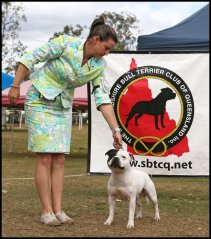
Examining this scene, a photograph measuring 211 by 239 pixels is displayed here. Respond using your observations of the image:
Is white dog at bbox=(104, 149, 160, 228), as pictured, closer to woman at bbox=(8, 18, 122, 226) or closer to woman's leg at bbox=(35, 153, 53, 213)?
woman at bbox=(8, 18, 122, 226)

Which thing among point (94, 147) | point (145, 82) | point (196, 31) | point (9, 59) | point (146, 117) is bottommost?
point (94, 147)

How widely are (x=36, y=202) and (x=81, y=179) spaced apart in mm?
2665

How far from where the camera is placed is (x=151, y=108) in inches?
241

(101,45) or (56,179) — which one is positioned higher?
(101,45)

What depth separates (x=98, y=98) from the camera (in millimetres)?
4668

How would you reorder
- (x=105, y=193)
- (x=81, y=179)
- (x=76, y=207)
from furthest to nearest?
1. (x=81, y=179)
2. (x=105, y=193)
3. (x=76, y=207)

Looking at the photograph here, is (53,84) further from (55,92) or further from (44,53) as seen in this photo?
(44,53)

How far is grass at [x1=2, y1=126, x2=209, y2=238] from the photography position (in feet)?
13.8

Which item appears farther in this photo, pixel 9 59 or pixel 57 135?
pixel 9 59

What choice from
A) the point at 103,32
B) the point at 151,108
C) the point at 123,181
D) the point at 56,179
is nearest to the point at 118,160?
the point at 123,181

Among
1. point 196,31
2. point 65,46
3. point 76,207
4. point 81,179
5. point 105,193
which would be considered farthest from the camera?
point 81,179

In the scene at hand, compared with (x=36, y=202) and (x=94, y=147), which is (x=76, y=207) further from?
(x=94, y=147)

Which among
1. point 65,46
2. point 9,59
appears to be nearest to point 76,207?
point 65,46

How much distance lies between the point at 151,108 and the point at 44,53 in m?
2.10
